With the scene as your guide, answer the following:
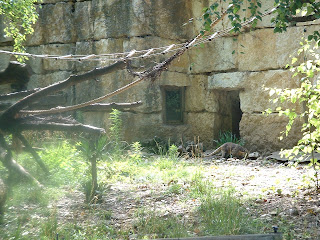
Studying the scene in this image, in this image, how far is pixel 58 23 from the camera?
35.0ft

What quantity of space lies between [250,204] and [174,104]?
6285 millimetres

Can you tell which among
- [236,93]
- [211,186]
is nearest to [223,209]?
[211,186]

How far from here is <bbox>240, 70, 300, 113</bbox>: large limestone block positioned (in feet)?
30.0

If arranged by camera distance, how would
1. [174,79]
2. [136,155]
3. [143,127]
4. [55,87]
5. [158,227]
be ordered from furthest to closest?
[174,79] < [143,127] < [136,155] < [55,87] < [158,227]

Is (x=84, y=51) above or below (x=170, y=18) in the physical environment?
below

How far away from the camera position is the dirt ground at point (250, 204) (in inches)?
165

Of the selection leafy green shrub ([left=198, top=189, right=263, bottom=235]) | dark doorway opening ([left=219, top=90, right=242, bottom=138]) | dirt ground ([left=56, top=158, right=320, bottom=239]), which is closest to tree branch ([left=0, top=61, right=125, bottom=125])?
dirt ground ([left=56, top=158, right=320, bottom=239])

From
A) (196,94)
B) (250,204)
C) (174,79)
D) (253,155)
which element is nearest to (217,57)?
(196,94)

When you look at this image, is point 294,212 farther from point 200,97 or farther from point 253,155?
point 200,97

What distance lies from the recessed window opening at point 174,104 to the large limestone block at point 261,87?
→ 5.85 ft

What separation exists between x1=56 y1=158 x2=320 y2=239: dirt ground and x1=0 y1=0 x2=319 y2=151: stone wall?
321cm

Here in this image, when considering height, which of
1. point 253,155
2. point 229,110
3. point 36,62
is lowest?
point 253,155

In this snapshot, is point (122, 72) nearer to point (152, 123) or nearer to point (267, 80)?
point (152, 123)

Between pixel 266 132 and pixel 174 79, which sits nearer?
pixel 266 132
